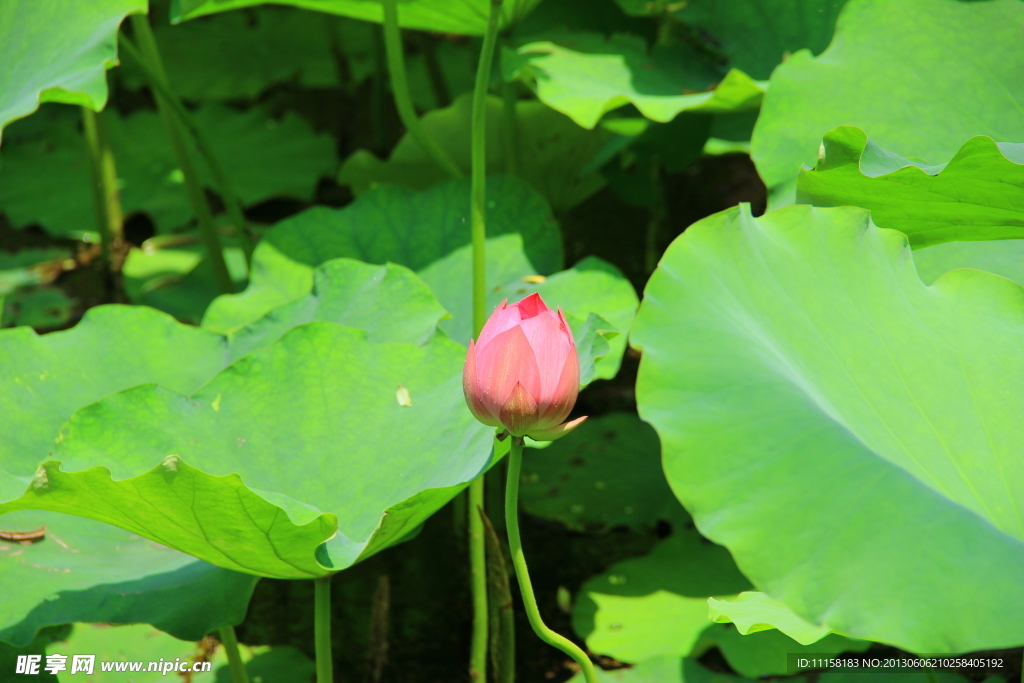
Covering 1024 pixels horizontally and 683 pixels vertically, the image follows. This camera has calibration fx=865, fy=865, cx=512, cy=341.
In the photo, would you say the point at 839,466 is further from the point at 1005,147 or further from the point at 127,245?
the point at 127,245

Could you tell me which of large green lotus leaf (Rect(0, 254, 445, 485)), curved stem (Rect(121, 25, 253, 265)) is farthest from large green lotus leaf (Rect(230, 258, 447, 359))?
curved stem (Rect(121, 25, 253, 265))

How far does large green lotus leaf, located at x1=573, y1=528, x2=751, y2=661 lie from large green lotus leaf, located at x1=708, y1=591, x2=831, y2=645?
401 millimetres

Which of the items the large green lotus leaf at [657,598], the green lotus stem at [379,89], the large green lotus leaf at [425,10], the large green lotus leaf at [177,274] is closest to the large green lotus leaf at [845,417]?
the large green lotus leaf at [657,598]

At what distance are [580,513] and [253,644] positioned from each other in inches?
24.2

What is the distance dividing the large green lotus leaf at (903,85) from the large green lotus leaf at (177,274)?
3.88 ft

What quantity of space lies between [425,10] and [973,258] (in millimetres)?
988

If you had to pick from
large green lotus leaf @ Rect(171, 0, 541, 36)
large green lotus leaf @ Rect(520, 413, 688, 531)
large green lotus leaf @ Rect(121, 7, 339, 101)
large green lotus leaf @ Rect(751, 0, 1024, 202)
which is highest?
large green lotus leaf @ Rect(121, 7, 339, 101)

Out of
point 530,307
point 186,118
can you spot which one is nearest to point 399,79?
point 186,118

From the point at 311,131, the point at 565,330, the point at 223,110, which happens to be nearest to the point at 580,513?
the point at 565,330

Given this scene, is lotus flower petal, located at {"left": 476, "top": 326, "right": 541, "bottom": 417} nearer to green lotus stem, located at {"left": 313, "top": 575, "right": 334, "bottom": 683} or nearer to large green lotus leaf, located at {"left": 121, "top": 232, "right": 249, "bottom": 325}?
green lotus stem, located at {"left": 313, "top": 575, "right": 334, "bottom": 683}

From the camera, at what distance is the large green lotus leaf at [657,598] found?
4.43 feet

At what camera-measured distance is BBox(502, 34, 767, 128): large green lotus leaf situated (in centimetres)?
144

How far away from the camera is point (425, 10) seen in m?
1.54

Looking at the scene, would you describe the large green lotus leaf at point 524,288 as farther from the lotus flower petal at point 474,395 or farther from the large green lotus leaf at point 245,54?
the large green lotus leaf at point 245,54
